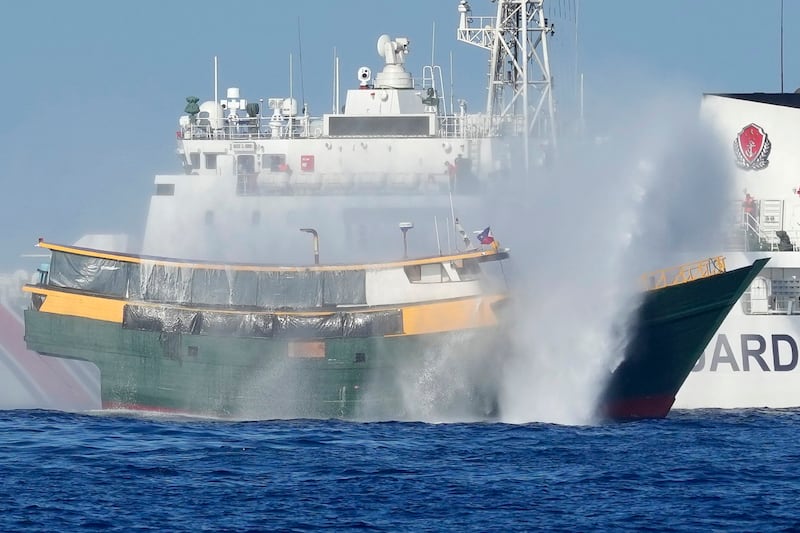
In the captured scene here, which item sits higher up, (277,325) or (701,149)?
(701,149)

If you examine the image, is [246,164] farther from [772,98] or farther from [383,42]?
[772,98]

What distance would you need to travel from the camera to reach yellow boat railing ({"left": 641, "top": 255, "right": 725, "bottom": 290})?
3180cm

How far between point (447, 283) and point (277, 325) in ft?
12.2

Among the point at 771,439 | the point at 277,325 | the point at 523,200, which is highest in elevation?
the point at 523,200

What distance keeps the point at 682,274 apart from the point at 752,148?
7292 mm

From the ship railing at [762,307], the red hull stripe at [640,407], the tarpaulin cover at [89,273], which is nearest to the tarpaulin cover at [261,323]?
the tarpaulin cover at [89,273]

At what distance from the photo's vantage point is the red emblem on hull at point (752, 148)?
37875 millimetres

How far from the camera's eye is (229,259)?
35969 mm

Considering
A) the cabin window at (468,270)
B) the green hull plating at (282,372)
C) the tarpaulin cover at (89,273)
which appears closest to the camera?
the green hull plating at (282,372)

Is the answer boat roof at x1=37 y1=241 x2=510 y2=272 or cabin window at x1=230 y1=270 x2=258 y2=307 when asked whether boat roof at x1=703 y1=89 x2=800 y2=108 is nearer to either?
boat roof at x1=37 y1=241 x2=510 y2=272

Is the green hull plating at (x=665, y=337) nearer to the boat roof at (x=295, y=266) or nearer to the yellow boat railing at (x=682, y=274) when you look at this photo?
the yellow boat railing at (x=682, y=274)

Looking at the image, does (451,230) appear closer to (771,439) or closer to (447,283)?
(447,283)

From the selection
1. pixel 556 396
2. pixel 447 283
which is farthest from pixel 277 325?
pixel 556 396

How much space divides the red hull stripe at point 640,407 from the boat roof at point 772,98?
9492 mm
